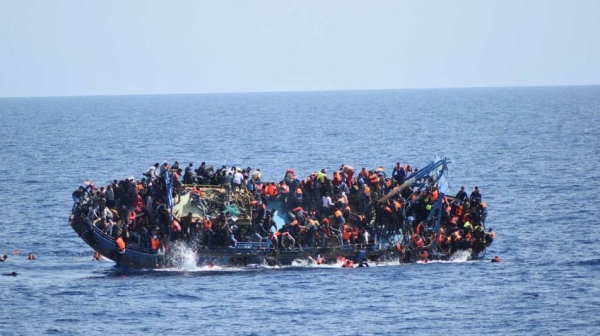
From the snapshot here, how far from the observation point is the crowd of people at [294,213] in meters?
68.2

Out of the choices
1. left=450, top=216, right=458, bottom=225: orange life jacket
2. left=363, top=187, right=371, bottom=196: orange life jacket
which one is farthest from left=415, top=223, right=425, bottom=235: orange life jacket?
left=363, top=187, right=371, bottom=196: orange life jacket

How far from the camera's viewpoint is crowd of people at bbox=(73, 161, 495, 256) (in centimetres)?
6819

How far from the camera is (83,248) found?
79.4 meters

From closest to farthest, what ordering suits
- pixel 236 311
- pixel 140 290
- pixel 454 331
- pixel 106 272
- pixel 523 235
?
1. pixel 454 331
2. pixel 236 311
3. pixel 140 290
4. pixel 106 272
5. pixel 523 235

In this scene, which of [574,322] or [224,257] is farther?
[224,257]

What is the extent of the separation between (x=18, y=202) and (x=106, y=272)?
105ft

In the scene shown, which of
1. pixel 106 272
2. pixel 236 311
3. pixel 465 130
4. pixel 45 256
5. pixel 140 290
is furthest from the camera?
pixel 465 130

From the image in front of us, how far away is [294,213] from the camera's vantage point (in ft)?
232

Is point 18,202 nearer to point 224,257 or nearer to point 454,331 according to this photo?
point 224,257

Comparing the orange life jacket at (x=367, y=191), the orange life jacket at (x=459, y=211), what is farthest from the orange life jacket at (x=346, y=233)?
the orange life jacket at (x=459, y=211)

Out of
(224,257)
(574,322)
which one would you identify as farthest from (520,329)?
(224,257)

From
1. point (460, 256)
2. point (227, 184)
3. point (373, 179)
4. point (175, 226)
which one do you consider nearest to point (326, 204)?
point (373, 179)

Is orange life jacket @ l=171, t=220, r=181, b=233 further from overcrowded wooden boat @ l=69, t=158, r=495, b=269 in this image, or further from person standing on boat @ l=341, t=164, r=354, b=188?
person standing on boat @ l=341, t=164, r=354, b=188

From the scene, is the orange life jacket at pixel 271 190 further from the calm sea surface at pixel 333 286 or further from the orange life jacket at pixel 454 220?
the orange life jacket at pixel 454 220
